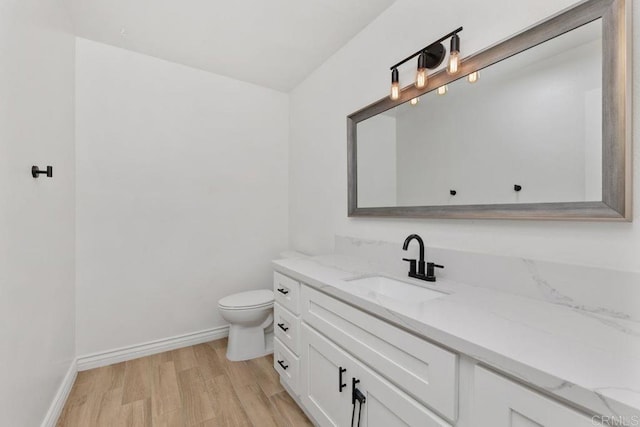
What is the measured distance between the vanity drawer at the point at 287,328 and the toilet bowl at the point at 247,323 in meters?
0.36

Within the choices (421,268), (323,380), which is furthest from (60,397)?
(421,268)

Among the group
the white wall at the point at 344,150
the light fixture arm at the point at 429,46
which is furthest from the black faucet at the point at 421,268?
the light fixture arm at the point at 429,46

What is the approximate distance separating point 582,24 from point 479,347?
1128mm

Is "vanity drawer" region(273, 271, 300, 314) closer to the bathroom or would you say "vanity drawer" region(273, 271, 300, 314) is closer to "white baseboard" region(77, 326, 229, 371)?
the bathroom

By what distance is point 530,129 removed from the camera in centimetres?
110

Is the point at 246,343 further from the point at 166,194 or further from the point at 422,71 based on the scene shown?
the point at 422,71

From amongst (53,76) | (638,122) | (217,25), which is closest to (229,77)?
→ (217,25)

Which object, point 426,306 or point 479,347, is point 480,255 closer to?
point 426,306

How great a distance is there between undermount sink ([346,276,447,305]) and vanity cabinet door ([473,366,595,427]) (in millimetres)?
448

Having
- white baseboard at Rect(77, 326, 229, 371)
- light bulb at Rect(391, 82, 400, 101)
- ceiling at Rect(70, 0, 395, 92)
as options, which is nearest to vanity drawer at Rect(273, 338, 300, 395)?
white baseboard at Rect(77, 326, 229, 371)

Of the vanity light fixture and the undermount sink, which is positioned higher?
the vanity light fixture

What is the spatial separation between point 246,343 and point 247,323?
17 centimetres

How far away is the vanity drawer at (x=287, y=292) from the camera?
159 cm

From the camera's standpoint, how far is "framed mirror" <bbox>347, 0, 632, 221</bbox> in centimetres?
89
